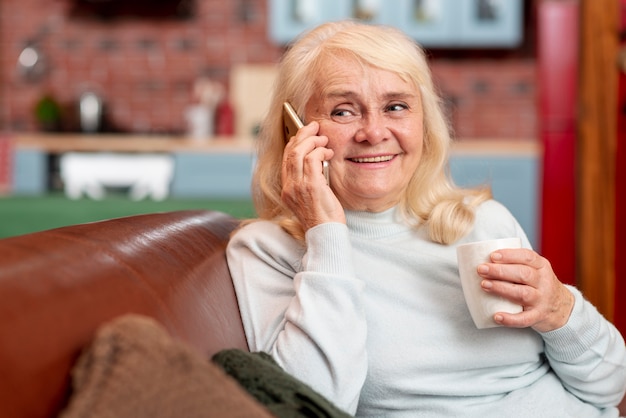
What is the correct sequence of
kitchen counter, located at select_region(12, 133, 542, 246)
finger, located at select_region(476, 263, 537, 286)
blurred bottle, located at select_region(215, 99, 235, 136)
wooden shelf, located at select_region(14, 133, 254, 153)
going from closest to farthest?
finger, located at select_region(476, 263, 537, 286) → kitchen counter, located at select_region(12, 133, 542, 246) → wooden shelf, located at select_region(14, 133, 254, 153) → blurred bottle, located at select_region(215, 99, 235, 136)

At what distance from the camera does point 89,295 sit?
797 mm

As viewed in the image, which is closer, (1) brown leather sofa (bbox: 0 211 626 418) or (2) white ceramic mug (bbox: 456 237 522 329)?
(1) brown leather sofa (bbox: 0 211 626 418)

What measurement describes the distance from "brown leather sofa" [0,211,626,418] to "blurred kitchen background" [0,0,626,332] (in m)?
3.51

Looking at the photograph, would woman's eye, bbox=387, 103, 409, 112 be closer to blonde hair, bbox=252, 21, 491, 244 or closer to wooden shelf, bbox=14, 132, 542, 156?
blonde hair, bbox=252, 21, 491, 244

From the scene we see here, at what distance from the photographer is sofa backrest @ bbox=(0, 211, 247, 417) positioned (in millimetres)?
688

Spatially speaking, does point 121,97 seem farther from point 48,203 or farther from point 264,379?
point 264,379

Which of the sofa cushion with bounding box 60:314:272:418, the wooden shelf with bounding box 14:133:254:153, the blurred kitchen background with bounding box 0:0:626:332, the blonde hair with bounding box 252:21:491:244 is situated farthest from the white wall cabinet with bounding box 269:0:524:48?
the sofa cushion with bounding box 60:314:272:418

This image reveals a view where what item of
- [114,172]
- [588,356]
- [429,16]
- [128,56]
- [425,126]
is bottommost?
[114,172]

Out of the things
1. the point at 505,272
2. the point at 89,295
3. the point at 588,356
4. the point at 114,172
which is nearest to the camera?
the point at 89,295

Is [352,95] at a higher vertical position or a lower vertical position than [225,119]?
higher

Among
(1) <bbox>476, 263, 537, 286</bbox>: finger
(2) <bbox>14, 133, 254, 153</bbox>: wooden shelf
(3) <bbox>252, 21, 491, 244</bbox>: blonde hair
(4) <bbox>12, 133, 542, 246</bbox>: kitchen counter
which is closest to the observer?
(1) <bbox>476, 263, 537, 286</bbox>: finger

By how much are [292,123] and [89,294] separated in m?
0.70

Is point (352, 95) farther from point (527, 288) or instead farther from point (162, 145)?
point (162, 145)

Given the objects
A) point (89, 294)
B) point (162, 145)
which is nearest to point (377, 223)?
point (89, 294)
